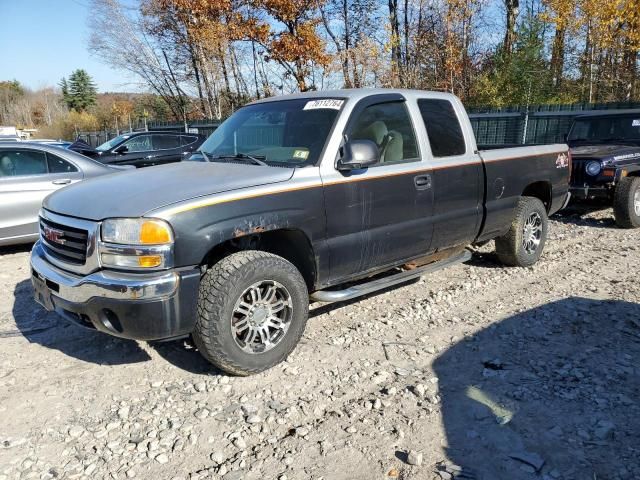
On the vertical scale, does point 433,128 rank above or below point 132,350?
above

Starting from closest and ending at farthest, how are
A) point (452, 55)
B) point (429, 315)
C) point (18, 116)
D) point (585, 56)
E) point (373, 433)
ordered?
point (373, 433) → point (429, 315) → point (452, 55) → point (585, 56) → point (18, 116)

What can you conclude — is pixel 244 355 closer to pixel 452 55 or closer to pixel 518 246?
pixel 518 246

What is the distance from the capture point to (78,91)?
86.2 metres

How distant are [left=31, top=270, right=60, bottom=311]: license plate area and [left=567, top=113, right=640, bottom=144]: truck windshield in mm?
9084

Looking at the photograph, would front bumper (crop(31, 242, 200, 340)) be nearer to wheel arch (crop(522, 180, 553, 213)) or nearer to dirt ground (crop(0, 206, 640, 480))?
dirt ground (crop(0, 206, 640, 480))

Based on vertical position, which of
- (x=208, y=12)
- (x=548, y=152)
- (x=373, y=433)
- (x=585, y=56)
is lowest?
(x=373, y=433)

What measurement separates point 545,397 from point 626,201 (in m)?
5.87

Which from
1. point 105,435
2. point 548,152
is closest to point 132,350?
point 105,435

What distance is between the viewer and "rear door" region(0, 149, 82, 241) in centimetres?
652

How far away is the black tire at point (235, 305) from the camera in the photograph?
3.14 metres

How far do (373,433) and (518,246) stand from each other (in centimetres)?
354

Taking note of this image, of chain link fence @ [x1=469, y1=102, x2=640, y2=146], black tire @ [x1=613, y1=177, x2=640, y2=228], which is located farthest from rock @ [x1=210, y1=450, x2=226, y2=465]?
chain link fence @ [x1=469, y1=102, x2=640, y2=146]

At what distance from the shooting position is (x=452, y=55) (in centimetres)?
1939

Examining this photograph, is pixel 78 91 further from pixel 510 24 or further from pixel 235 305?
pixel 235 305
